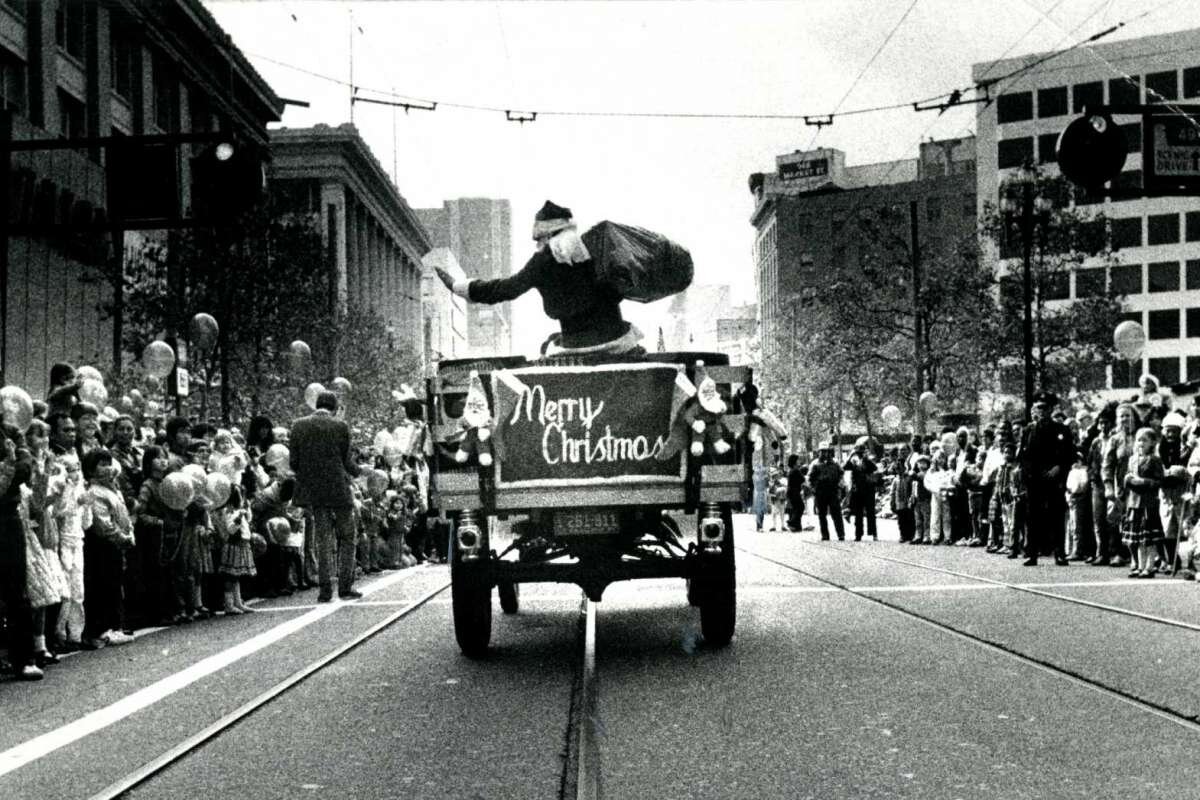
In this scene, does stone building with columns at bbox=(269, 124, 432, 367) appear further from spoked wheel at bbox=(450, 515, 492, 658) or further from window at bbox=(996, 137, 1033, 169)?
spoked wheel at bbox=(450, 515, 492, 658)

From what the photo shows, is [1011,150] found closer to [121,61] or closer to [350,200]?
[350,200]

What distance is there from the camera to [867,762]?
5961 millimetres

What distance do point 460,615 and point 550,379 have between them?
1.58m

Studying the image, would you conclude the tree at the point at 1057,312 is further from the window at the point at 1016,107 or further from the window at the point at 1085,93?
the window at the point at 1016,107

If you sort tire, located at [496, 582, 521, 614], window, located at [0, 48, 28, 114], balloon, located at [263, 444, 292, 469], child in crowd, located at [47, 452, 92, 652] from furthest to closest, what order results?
1. window, located at [0, 48, 28, 114]
2. balloon, located at [263, 444, 292, 469]
3. tire, located at [496, 582, 521, 614]
4. child in crowd, located at [47, 452, 92, 652]

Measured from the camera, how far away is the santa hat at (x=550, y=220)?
35.3ft

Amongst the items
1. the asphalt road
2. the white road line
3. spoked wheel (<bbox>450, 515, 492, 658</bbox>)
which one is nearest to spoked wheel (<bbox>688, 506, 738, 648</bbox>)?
the asphalt road

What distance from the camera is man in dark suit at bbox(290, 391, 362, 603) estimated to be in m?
14.2

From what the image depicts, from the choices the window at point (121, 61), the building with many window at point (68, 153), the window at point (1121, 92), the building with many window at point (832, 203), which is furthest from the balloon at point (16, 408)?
the building with many window at point (832, 203)

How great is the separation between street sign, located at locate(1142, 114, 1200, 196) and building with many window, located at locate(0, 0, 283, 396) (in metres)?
17.5

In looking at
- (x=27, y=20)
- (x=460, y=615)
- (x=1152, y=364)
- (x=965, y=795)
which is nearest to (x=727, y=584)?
(x=460, y=615)

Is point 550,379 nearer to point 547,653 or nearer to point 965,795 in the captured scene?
point 547,653

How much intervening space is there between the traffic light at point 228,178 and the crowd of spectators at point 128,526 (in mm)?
2204

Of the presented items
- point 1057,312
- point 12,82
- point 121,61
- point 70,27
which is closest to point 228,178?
point 12,82
